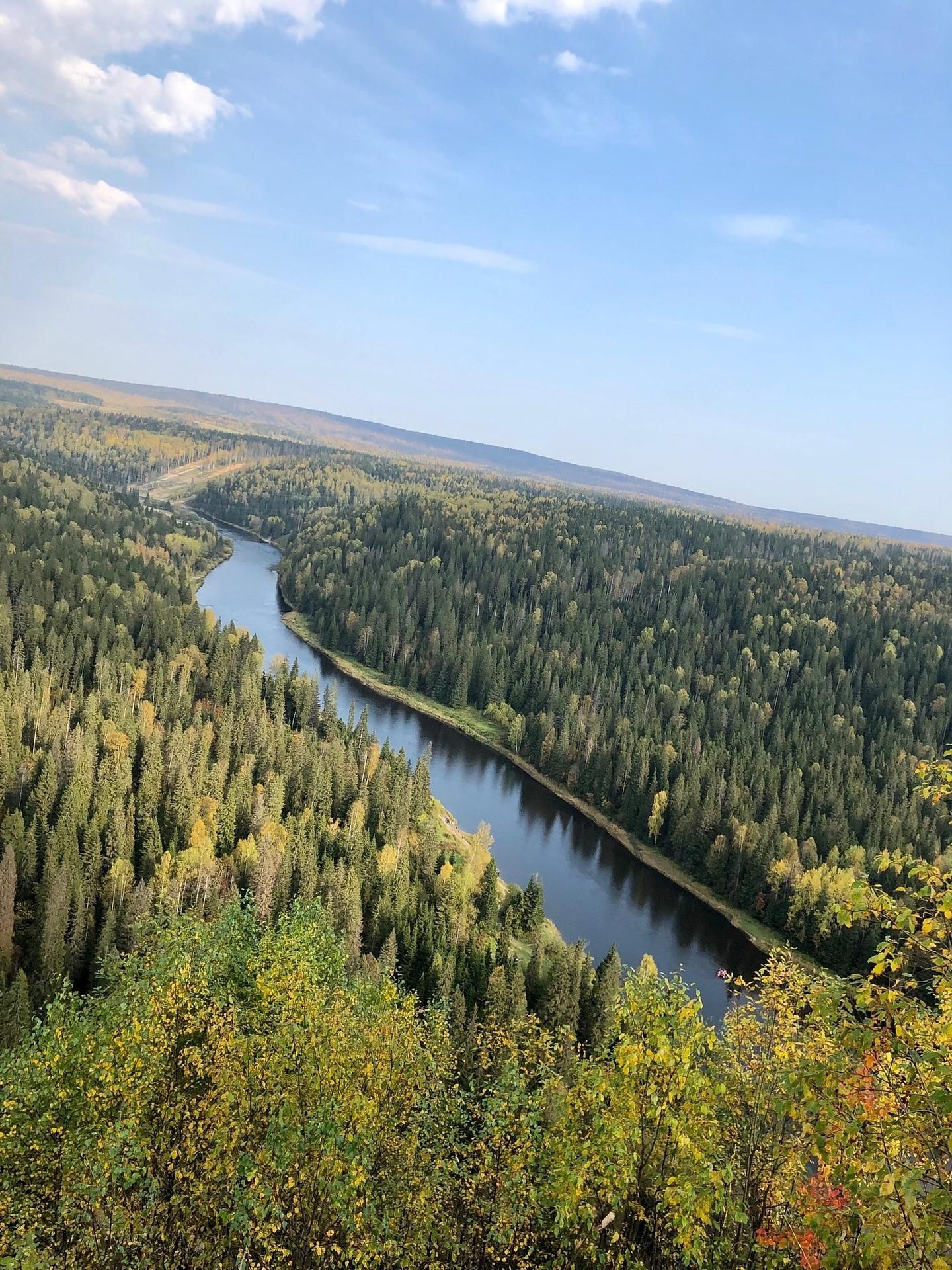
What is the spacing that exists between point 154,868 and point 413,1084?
147 feet

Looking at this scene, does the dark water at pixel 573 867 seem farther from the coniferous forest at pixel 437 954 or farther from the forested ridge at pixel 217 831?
the forested ridge at pixel 217 831

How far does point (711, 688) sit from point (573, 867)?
67.9m

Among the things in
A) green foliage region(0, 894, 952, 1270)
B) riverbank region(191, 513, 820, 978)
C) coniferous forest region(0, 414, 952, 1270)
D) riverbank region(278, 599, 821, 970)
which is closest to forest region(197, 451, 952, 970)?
coniferous forest region(0, 414, 952, 1270)

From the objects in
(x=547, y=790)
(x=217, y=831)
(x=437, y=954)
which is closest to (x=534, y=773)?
(x=547, y=790)

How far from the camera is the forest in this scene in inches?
3374

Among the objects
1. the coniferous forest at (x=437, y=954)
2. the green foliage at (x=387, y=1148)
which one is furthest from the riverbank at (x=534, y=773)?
the green foliage at (x=387, y=1148)

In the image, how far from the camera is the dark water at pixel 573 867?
229 feet

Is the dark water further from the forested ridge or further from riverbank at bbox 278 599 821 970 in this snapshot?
Result: the forested ridge

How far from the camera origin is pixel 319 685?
5325 inches

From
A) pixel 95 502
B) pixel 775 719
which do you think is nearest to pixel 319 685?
pixel 775 719

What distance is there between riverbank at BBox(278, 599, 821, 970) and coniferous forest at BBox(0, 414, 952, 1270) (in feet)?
7.53

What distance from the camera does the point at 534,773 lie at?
112125mm

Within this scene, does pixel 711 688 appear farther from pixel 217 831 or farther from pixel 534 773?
pixel 217 831

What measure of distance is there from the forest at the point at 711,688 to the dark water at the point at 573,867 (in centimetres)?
533
